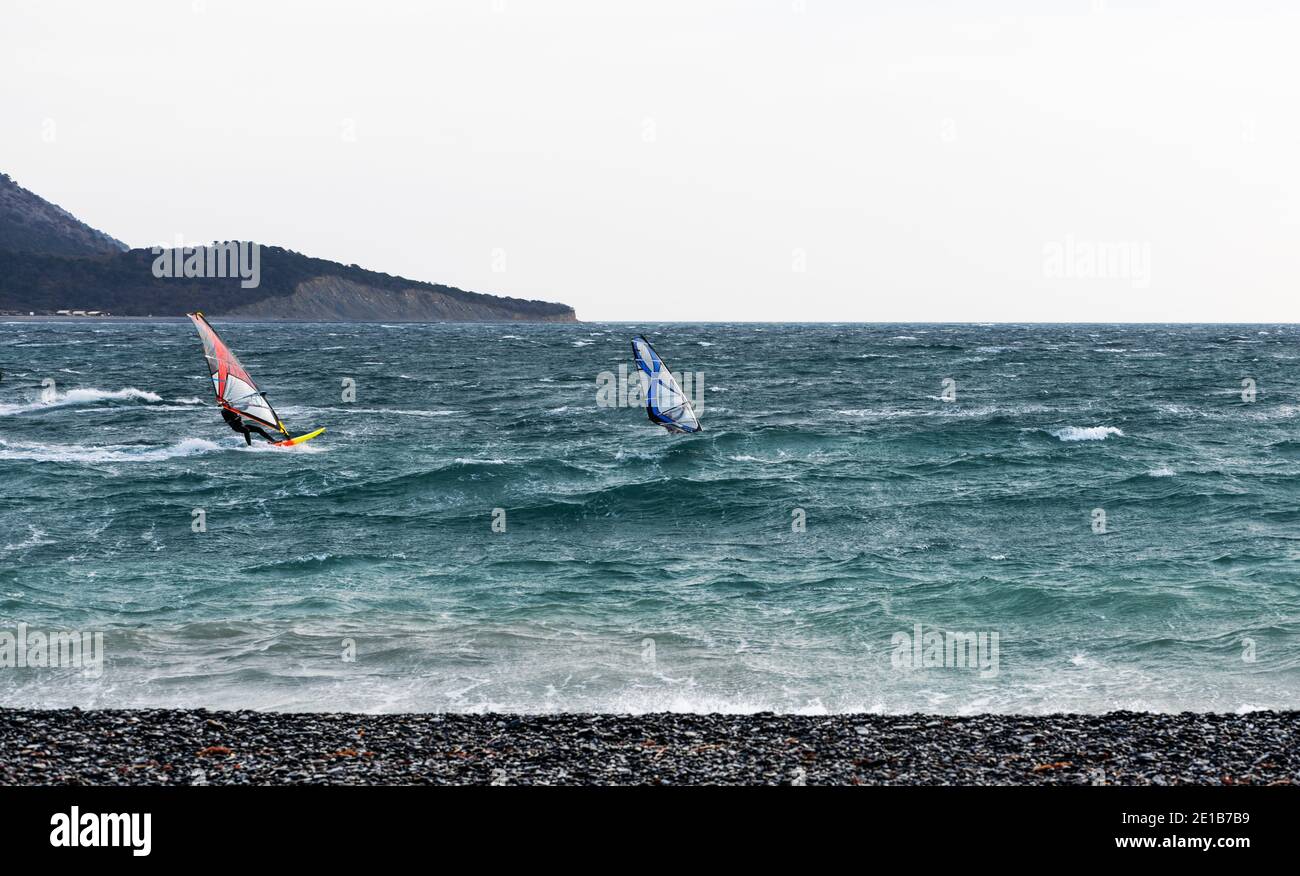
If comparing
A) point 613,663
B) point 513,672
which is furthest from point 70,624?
point 613,663

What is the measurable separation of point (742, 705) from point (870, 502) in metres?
17.0

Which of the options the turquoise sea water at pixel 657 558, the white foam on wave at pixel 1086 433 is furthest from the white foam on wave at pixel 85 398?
the white foam on wave at pixel 1086 433

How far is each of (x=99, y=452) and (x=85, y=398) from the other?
21096 mm

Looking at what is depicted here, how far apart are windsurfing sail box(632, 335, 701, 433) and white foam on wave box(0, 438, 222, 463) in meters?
16.2

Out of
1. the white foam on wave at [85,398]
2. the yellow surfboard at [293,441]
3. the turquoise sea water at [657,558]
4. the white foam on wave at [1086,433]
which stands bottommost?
the turquoise sea water at [657,558]

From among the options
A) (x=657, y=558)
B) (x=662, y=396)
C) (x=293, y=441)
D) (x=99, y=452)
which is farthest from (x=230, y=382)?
(x=657, y=558)

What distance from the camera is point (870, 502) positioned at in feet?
102

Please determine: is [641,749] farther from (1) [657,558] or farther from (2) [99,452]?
(2) [99,452]

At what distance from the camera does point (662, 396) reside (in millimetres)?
41812

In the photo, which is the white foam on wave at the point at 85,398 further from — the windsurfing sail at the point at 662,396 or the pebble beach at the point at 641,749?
the pebble beach at the point at 641,749

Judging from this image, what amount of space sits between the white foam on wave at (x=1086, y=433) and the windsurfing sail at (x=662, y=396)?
48.6ft

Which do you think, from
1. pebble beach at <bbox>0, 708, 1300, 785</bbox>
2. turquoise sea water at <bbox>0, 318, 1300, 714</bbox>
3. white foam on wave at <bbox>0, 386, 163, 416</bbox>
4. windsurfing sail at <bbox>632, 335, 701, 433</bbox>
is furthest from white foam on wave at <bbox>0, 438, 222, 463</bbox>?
pebble beach at <bbox>0, 708, 1300, 785</bbox>

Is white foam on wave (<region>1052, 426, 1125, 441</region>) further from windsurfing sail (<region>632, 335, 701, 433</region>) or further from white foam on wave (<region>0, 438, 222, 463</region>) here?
white foam on wave (<region>0, 438, 222, 463</region>)

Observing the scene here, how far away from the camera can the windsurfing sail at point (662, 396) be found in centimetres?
3875
